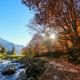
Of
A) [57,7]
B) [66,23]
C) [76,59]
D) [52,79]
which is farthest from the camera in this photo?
[76,59]

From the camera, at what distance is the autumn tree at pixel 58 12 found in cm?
1912

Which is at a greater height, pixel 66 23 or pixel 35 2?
pixel 35 2

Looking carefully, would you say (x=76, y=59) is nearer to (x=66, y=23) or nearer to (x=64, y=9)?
(x=66, y=23)

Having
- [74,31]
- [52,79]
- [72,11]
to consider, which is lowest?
[52,79]

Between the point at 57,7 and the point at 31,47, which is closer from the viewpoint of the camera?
the point at 57,7

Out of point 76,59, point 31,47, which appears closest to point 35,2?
point 76,59

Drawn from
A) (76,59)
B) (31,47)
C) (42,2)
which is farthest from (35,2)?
(31,47)

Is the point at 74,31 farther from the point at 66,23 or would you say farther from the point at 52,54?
the point at 52,54

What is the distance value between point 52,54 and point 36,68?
20.6 m

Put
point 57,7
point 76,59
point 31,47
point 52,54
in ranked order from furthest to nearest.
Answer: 1. point 31,47
2. point 52,54
3. point 76,59
4. point 57,7

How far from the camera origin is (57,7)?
62.7 ft

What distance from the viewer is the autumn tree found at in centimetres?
1912

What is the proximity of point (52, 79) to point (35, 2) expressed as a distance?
8.96 m

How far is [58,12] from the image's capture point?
1948cm
